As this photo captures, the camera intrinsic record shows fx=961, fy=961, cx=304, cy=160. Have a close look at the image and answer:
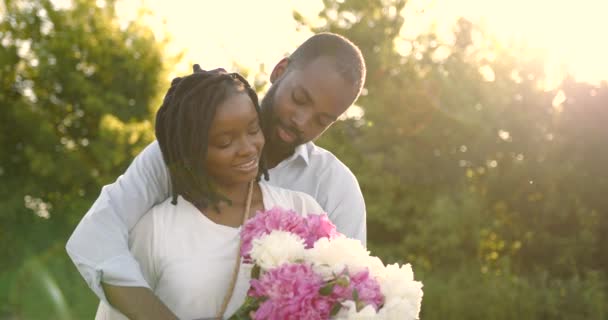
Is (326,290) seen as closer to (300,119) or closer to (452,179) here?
(300,119)

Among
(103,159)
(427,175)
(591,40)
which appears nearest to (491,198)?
(427,175)

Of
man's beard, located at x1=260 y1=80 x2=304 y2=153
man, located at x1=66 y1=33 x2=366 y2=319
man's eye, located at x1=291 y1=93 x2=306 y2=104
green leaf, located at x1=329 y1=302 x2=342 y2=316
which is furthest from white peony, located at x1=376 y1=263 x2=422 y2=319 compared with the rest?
man's eye, located at x1=291 y1=93 x2=306 y2=104

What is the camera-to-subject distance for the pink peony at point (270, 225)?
344 centimetres

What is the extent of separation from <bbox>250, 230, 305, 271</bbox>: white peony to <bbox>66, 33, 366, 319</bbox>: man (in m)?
0.68

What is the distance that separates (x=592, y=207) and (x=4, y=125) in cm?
1634

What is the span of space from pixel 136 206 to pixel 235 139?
20.5 inches

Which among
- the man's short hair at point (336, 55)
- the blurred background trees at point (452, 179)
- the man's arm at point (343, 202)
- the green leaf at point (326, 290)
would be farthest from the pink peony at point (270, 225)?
the blurred background trees at point (452, 179)

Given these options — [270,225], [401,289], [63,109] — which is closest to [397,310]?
[401,289]

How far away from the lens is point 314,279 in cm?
322

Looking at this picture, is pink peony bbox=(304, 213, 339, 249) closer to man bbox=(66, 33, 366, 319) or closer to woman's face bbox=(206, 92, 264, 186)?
woman's face bbox=(206, 92, 264, 186)

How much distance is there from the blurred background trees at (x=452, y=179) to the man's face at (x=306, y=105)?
9688 mm

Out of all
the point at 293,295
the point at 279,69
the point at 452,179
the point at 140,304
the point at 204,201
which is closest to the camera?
the point at 293,295

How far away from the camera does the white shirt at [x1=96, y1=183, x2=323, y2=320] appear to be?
3680mm

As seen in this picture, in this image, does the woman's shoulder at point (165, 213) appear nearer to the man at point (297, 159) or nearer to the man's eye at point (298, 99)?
the man at point (297, 159)
